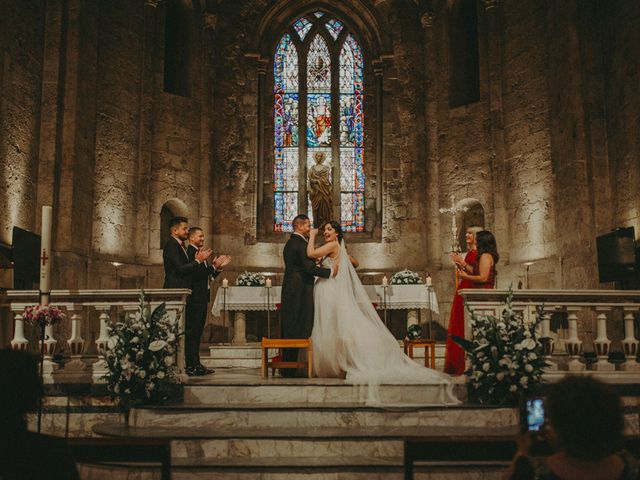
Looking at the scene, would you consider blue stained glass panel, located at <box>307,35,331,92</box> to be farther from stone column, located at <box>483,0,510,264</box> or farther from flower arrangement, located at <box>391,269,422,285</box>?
flower arrangement, located at <box>391,269,422,285</box>

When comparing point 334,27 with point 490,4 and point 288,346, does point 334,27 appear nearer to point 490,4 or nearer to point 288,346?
point 490,4

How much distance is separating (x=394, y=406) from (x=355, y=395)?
0.48 m

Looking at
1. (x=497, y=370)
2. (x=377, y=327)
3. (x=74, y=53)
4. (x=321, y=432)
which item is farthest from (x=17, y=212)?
(x=497, y=370)

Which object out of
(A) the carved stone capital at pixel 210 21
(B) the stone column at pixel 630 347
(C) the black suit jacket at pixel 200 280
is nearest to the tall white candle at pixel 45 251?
(C) the black suit jacket at pixel 200 280

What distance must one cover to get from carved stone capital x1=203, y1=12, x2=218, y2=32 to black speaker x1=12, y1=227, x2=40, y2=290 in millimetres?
7383

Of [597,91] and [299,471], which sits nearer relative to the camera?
[299,471]

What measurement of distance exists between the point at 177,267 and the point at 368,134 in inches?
343

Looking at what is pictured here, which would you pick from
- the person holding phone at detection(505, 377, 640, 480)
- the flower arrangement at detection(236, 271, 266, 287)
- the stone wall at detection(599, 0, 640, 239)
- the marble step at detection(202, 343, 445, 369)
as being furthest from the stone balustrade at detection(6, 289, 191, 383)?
the stone wall at detection(599, 0, 640, 239)

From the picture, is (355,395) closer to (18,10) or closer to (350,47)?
(18,10)

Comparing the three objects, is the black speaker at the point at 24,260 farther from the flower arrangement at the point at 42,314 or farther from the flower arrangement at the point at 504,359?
the flower arrangement at the point at 504,359

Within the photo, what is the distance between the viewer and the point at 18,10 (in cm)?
1094

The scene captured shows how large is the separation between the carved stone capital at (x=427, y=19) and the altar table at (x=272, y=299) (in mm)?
6436

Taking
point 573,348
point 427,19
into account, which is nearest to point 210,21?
point 427,19

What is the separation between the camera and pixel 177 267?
784 cm
